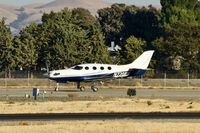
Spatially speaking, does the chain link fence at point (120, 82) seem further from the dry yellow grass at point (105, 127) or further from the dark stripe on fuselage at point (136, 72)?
the dry yellow grass at point (105, 127)

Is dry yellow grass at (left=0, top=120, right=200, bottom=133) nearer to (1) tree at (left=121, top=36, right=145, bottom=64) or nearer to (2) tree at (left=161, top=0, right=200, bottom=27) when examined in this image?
(1) tree at (left=121, top=36, right=145, bottom=64)

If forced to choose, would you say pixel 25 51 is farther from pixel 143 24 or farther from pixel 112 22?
pixel 112 22

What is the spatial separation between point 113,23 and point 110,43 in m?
10.7

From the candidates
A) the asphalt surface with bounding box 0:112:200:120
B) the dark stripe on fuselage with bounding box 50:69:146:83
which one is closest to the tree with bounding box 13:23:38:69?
the dark stripe on fuselage with bounding box 50:69:146:83

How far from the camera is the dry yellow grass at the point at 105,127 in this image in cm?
2800

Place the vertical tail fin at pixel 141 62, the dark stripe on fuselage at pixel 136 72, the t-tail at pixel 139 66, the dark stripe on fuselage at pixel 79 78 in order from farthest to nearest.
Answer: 1. the vertical tail fin at pixel 141 62
2. the t-tail at pixel 139 66
3. the dark stripe on fuselage at pixel 136 72
4. the dark stripe on fuselage at pixel 79 78

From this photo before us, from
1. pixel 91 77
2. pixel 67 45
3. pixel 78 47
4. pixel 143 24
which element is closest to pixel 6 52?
pixel 67 45

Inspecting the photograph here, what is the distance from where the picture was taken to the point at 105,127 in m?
29.2

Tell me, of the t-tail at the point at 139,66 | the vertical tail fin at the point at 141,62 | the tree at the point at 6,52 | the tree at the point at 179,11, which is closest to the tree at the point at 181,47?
the tree at the point at 179,11

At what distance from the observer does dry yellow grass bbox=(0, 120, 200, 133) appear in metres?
28.0

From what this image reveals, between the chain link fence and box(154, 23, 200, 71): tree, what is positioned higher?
box(154, 23, 200, 71): tree

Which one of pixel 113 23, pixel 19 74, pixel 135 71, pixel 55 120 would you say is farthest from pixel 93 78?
pixel 113 23

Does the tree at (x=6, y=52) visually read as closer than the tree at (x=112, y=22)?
Yes

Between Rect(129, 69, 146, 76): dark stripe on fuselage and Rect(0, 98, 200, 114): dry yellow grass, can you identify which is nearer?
Rect(0, 98, 200, 114): dry yellow grass
